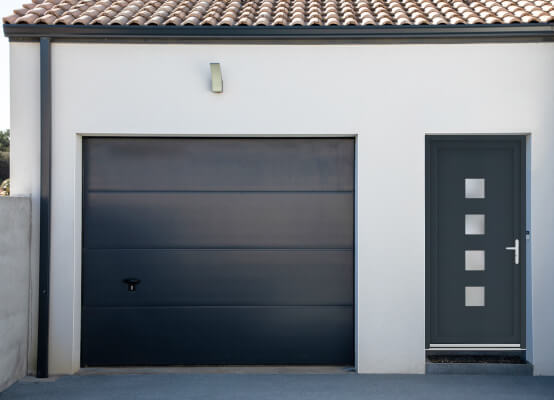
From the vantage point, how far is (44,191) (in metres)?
4.68

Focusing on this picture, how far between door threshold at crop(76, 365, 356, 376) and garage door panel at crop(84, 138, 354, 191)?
1768 mm

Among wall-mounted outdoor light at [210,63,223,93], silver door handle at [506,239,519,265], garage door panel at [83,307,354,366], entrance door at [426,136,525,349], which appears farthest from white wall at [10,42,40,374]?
silver door handle at [506,239,519,265]

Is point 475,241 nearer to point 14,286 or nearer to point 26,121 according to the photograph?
point 14,286

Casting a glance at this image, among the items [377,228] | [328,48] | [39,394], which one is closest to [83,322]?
[39,394]

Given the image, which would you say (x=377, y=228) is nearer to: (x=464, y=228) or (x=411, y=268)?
(x=411, y=268)

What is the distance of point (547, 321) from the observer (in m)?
4.74

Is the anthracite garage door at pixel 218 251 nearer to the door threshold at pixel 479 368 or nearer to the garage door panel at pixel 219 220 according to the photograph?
the garage door panel at pixel 219 220

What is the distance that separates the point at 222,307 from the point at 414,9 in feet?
12.1

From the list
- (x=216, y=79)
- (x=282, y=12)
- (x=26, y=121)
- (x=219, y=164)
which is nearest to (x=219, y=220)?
(x=219, y=164)

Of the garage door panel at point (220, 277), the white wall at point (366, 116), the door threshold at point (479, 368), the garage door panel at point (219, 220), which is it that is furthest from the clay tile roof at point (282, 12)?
the door threshold at point (479, 368)

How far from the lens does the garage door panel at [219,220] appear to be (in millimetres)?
4930

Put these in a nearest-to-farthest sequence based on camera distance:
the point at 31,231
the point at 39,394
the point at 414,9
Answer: the point at 39,394, the point at 31,231, the point at 414,9

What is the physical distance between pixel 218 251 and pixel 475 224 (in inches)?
101

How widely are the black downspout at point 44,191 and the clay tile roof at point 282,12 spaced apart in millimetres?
461
